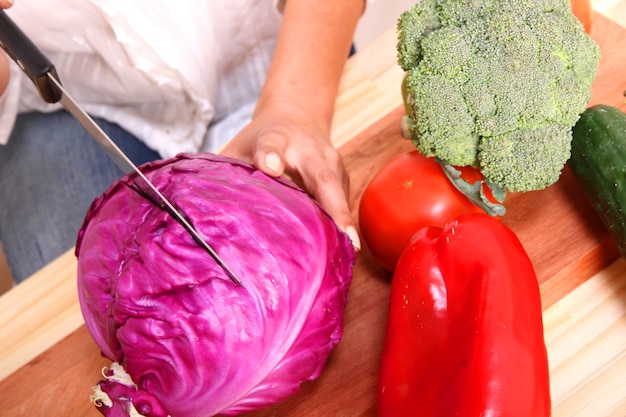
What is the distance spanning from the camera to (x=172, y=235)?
78 centimetres

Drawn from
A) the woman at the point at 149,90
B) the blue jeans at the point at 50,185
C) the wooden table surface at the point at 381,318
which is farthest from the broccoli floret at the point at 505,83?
the blue jeans at the point at 50,185

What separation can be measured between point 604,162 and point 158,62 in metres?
0.85

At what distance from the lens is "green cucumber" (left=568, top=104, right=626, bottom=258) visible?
917mm

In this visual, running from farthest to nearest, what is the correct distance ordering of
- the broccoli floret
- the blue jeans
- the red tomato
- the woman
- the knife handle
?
the blue jeans < the woman < the red tomato < the broccoli floret < the knife handle

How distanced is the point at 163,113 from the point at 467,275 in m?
0.89

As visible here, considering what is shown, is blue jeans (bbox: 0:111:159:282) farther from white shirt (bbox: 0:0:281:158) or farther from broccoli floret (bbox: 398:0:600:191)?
broccoli floret (bbox: 398:0:600:191)

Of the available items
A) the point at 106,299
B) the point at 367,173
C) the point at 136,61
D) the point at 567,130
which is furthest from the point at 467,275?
the point at 136,61

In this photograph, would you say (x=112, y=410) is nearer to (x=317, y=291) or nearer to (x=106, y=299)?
(x=106, y=299)

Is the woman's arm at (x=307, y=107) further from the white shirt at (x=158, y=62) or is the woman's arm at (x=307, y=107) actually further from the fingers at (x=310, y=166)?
the white shirt at (x=158, y=62)

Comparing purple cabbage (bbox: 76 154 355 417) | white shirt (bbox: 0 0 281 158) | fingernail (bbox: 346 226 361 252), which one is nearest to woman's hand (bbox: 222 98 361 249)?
fingernail (bbox: 346 226 361 252)

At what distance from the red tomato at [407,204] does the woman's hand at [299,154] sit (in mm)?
41

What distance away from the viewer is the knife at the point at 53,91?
0.73m

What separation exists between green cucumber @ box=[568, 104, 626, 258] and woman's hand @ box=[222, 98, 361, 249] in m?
0.36

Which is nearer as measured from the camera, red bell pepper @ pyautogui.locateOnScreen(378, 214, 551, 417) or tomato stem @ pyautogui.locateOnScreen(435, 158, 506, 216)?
red bell pepper @ pyautogui.locateOnScreen(378, 214, 551, 417)
